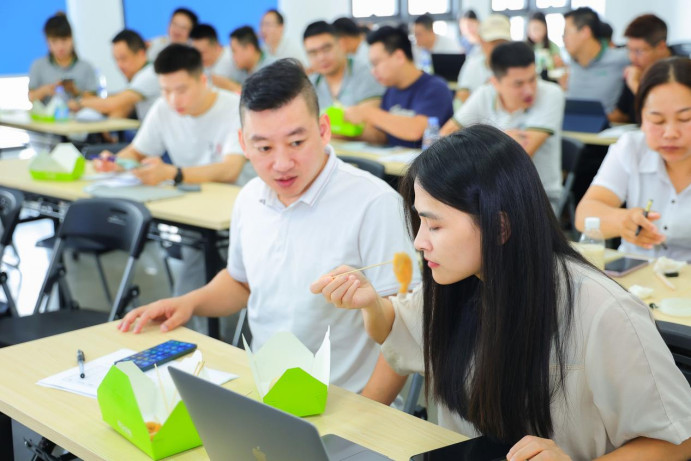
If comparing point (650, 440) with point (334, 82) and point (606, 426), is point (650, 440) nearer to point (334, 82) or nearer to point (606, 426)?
point (606, 426)

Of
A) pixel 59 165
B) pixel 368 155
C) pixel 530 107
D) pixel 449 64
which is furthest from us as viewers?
pixel 449 64

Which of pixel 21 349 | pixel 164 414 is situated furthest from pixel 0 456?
pixel 164 414

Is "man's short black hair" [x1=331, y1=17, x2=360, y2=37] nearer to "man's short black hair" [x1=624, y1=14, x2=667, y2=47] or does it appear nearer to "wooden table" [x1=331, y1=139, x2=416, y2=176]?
"wooden table" [x1=331, y1=139, x2=416, y2=176]

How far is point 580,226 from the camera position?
8.90 ft

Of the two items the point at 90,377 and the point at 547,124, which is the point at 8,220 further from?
the point at 547,124

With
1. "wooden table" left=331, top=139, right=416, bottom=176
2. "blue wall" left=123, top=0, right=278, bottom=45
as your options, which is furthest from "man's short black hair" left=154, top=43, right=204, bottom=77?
"blue wall" left=123, top=0, right=278, bottom=45

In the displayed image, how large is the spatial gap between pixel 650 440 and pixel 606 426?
68mm

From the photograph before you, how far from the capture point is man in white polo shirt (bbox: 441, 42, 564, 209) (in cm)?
406

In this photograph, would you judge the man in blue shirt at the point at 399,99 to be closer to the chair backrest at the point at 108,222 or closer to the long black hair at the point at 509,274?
the chair backrest at the point at 108,222

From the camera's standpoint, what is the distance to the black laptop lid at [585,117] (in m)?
5.15

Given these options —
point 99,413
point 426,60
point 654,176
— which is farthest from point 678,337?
point 426,60

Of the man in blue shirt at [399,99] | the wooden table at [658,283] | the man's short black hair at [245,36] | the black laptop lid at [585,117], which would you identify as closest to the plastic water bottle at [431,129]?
the man in blue shirt at [399,99]

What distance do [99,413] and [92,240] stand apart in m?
1.42

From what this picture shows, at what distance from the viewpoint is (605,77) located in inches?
239
